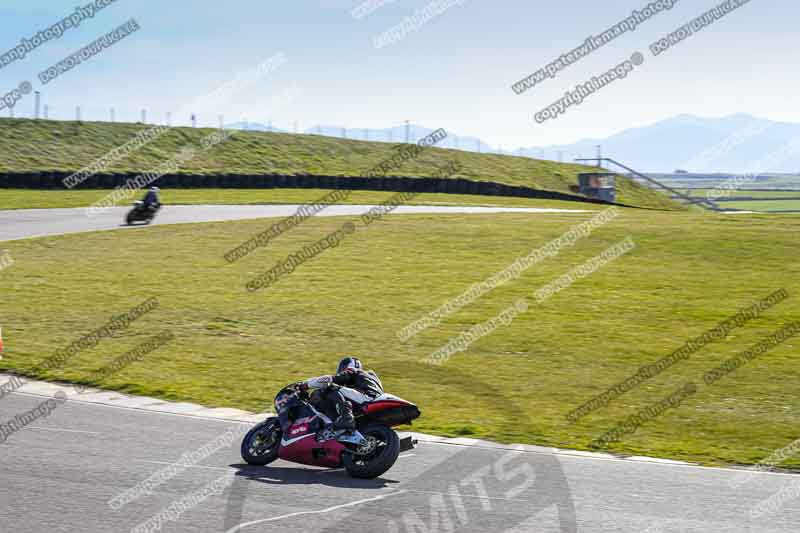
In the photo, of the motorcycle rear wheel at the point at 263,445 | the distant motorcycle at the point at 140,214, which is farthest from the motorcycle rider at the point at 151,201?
the motorcycle rear wheel at the point at 263,445

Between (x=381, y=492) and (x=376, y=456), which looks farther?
(x=376, y=456)

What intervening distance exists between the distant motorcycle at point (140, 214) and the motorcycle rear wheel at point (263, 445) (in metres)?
27.4

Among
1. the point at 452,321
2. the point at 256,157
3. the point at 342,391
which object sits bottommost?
the point at 452,321

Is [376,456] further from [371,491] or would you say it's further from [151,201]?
[151,201]

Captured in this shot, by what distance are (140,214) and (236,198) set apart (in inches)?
441

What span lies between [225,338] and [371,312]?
12.8ft

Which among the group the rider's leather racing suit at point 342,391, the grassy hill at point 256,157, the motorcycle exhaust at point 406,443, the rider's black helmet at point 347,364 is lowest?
the motorcycle exhaust at point 406,443

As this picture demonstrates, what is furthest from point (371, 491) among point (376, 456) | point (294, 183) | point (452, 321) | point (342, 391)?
point (294, 183)

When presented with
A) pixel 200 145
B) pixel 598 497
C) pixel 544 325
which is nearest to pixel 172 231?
pixel 544 325

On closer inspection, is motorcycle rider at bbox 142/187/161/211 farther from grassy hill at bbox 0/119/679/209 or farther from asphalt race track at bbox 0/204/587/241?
grassy hill at bbox 0/119/679/209

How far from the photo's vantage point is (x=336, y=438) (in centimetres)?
974

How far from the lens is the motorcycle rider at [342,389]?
9742mm

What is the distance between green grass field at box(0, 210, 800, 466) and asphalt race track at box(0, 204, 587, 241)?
1.99 meters

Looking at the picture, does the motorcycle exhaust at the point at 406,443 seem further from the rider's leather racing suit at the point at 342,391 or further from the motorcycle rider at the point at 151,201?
the motorcycle rider at the point at 151,201
